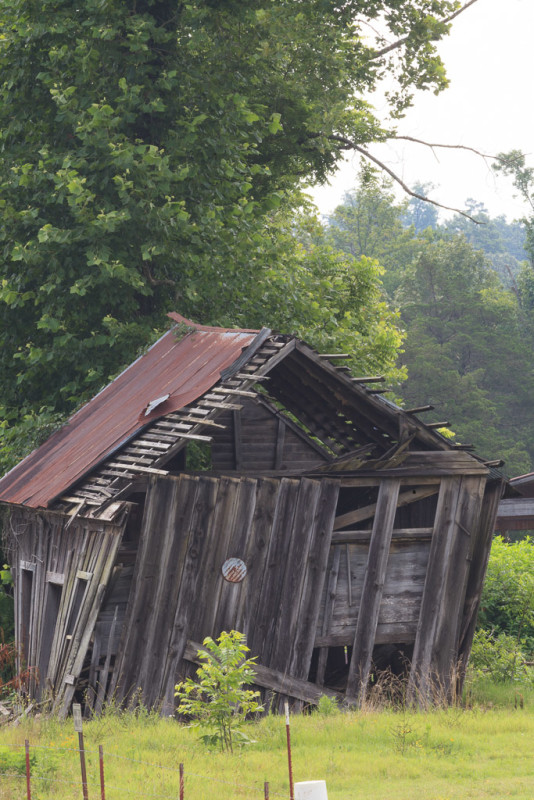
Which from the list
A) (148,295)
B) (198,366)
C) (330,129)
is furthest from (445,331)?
(198,366)

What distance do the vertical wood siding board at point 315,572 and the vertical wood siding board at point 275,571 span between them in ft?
1.11

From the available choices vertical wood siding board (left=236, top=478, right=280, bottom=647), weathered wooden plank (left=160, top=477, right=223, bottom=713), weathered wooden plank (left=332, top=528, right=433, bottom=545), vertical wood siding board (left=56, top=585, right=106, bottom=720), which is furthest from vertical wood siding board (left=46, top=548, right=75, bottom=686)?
weathered wooden plank (left=332, top=528, right=433, bottom=545)

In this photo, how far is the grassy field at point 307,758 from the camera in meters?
8.50

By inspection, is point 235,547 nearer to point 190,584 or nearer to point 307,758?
point 190,584

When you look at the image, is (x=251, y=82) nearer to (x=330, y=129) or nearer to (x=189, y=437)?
(x=330, y=129)

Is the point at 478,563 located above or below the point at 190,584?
above

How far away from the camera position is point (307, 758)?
374 inches

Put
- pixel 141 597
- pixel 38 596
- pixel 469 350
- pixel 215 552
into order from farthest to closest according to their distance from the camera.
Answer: pixel 469 350
pixel 38 596
pixel 215 552
pixel 141 597

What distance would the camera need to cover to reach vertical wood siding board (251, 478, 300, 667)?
12219mm

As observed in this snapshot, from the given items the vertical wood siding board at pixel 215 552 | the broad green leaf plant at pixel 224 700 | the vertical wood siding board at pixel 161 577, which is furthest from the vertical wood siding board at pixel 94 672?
the broad green leaf plant at pixel 224 700

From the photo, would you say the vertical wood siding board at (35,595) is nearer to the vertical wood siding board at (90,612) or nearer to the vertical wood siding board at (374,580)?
the vertical wood siding board at (90,612)

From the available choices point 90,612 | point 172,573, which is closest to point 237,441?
point 172,573

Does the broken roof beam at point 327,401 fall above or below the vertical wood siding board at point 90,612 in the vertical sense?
above

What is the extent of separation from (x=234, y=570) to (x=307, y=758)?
3.06m
